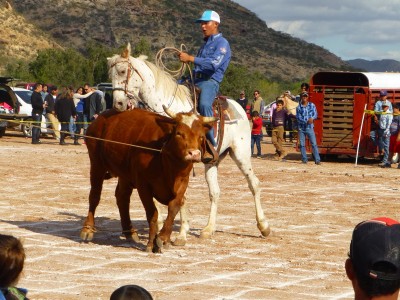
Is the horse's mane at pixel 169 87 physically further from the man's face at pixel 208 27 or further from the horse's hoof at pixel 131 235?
the horse's hoof at pixel 131 235

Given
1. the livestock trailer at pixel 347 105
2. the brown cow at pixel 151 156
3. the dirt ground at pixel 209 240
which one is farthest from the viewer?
the livestock trailer at pixel 347 105

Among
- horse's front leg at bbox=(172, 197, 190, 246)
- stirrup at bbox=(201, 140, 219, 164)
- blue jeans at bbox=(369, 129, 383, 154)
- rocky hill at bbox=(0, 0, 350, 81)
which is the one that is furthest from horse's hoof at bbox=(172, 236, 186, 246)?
rocky hill at bbox=(0, 0, 350, 81)

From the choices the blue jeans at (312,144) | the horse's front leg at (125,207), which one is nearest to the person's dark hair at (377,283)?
the horse's front leg at (125,207)

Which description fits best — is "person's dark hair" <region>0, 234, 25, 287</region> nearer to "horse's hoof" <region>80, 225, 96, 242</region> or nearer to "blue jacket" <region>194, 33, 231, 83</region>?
"horse's hoof" <region>80, 225, 96, 242</region>

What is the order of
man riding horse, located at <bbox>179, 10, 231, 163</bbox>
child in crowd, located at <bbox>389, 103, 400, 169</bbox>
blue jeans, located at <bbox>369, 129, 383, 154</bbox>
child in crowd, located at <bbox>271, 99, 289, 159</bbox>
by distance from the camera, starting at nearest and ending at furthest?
man riding horse, located at <bbox>179, 10, 231, 163</bbox> < child in crowd, located at <bbox>389, 103, 400, 169</bbox> < blue jeans, located at <bbox>369, 129, 383, 154</bbox> < child in crowd, located at <bbox>271, 99, 289, 159</bbox>

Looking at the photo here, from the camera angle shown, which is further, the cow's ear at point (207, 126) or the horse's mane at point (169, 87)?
the horse's mane at point (169, 87)

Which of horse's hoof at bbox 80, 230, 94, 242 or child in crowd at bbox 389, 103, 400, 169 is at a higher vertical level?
child in crowd at bbox 389, 103, 400, 169

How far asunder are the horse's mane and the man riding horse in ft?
0.62

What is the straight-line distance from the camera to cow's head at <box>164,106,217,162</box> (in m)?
11.0

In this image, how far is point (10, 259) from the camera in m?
4.56

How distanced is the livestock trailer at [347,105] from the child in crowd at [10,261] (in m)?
22.9

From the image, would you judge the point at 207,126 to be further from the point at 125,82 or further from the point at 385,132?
the point at 385,132

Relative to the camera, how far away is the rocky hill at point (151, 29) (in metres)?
83.1

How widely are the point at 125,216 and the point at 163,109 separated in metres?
1.36
